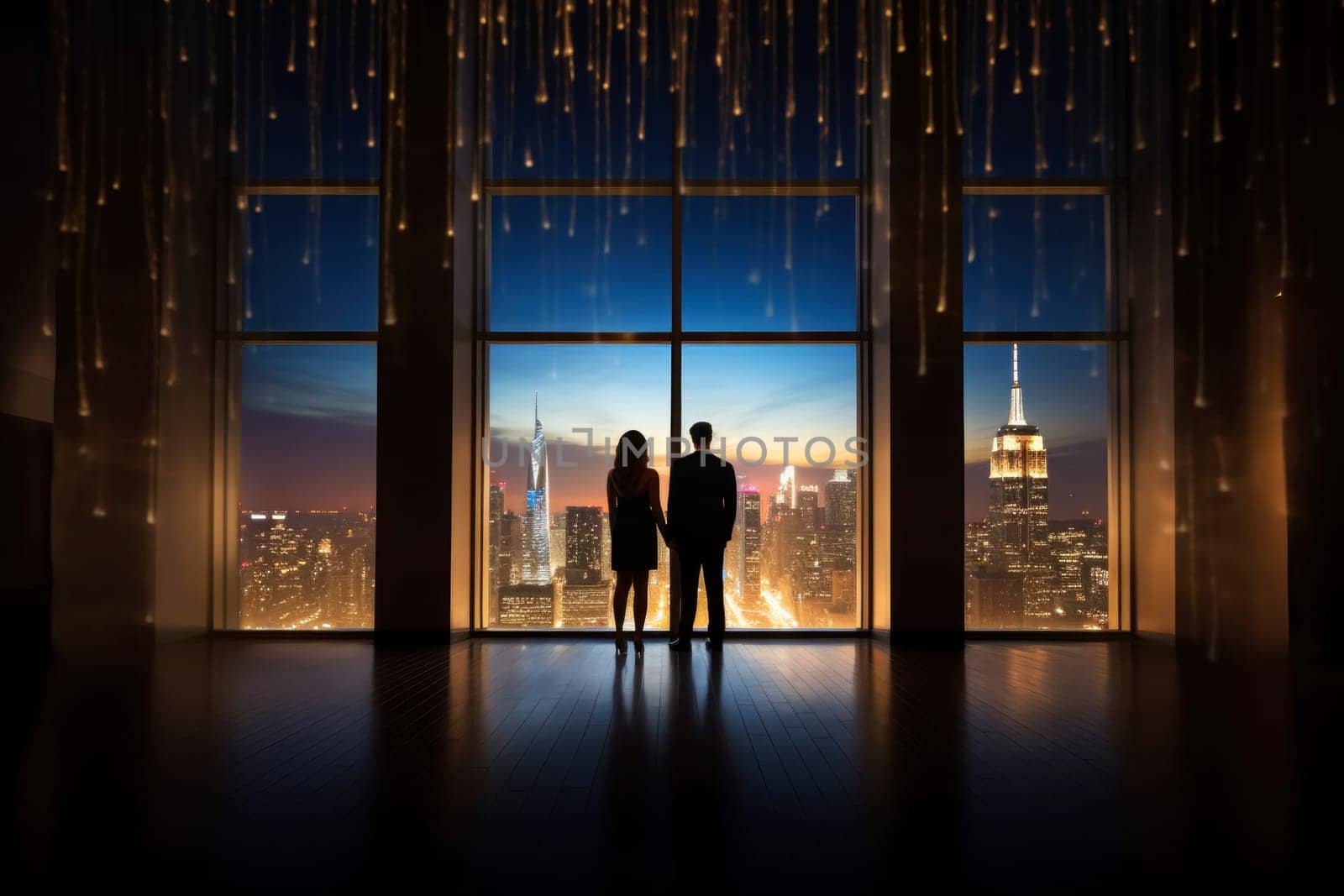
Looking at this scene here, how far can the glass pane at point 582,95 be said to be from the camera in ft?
21.6

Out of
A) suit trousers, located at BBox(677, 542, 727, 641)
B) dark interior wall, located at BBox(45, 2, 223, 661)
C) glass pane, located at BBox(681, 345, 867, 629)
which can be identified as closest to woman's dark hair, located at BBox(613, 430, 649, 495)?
suit trousers, located at BBox(677, 542, 727, 641)

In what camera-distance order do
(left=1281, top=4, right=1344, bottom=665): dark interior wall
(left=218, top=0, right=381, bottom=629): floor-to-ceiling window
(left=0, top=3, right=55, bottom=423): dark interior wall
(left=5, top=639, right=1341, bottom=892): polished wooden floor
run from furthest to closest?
(left=218, top=0, right=381, bottom=629): floor-to-ceiling window → (left=0, top=3, right=55, bottom=423): dark interior wall → (left=1281, top=4, right=1344, bottom=665): dark interior wall → (left=5, top=639, right=1341, bottom=892): polished wooden floor

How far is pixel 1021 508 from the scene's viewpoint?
6430mm

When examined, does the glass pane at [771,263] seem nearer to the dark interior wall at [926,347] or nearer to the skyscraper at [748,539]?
the dark interior wall at [926,347]

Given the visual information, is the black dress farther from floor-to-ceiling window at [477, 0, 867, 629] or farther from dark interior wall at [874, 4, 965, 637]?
dark interior wall at [874, 4, 965, 637]

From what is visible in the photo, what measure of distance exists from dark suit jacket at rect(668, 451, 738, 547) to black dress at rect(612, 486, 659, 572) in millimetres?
245

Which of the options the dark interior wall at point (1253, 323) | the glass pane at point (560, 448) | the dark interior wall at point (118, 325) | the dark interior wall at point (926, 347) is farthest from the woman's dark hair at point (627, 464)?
the dark interior wall at point (1253, 323)

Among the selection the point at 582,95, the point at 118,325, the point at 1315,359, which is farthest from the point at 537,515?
the point at 1315,359

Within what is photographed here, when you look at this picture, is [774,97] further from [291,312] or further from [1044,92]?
[291,312]

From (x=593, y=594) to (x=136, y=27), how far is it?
15.7ft

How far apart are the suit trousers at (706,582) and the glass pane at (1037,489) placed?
1875mm

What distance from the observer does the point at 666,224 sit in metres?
6.59

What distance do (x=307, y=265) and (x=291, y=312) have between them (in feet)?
1.19

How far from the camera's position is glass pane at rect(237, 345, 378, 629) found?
6398 mm
